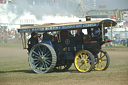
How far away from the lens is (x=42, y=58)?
13.3 metres

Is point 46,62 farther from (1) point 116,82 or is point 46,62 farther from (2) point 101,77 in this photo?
(1) point 116,82

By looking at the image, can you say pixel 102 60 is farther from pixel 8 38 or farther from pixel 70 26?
pixel 8 38

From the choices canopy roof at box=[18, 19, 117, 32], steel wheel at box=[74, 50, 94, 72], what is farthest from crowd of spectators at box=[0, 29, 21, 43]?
steel wheel at box=[74, 50, 94, 72]

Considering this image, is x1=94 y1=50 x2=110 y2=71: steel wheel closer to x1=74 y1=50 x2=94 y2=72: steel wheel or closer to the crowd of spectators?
x1=74 y1=50 x2=94 y2=72: steel wheel

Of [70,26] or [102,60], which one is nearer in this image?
[70,26]

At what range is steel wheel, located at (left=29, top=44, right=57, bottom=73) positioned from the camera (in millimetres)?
13055

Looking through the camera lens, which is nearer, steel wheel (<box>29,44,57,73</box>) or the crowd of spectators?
steel wheel (<box>29,44,57,73</box>)

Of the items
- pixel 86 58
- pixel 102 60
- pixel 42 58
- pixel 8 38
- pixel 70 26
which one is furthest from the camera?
→ pixel 8 38

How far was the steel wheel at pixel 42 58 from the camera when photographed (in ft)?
42.8

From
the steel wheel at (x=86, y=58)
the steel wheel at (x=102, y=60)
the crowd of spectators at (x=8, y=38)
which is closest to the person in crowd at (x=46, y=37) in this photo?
the steel wheel at (x=86, y=58)

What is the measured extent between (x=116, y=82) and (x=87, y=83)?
35.5 inches

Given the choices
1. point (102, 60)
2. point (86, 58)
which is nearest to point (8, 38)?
point (102, 60)

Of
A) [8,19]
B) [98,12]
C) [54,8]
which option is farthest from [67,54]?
[98,12]

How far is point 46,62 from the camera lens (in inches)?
521
